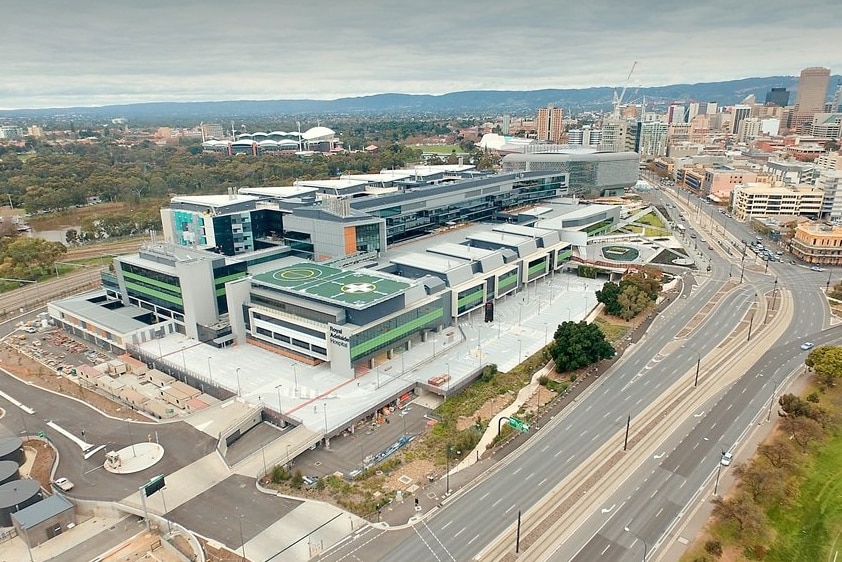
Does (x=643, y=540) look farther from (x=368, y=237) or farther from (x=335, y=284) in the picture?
(x=368, y=237)

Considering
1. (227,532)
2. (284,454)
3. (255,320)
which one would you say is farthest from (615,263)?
(227,532)

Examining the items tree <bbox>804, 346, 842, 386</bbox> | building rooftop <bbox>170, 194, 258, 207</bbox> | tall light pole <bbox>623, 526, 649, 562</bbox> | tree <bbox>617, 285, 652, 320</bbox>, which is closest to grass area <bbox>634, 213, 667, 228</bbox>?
tree <bbox>617, 285, 652, 320</bbox>

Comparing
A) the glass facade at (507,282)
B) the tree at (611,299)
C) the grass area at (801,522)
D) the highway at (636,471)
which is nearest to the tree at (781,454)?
the grass area at (801,522)

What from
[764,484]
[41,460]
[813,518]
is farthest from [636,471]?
[41,460]

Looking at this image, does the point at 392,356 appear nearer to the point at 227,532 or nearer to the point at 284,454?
the point at 284,454

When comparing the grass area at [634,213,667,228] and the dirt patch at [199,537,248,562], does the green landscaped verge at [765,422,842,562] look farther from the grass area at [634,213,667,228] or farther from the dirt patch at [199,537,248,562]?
the grass area at [634,213,667,228]

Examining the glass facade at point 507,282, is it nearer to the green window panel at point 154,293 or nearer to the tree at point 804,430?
the tree at point 804,430
